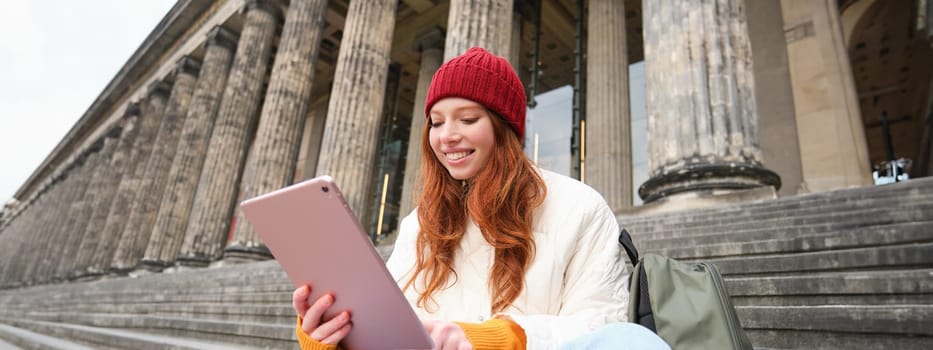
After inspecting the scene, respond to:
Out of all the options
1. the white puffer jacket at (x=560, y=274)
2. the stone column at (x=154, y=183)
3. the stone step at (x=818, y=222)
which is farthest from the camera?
the stone column at (x=154, y=183)

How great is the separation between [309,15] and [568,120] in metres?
8.14

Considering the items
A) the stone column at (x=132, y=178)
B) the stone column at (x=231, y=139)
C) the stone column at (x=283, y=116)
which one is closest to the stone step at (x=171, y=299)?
the stone column at (x=283, y=116)

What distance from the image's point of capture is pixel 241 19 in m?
17.0

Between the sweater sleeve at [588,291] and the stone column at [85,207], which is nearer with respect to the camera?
the sweater sleeve at [588,291]

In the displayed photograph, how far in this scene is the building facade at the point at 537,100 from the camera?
5.71 meters

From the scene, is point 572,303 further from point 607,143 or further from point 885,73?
point 885,73

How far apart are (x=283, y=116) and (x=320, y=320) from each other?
12448 millimetres

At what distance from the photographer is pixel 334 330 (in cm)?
107

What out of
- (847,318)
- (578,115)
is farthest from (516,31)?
(847,318)

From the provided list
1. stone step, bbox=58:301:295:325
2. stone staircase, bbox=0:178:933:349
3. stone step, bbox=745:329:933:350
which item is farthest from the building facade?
stone step, bbox=58:301:295:325

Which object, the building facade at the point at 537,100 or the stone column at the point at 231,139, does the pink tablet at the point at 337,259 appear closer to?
the building facade at the point at 537,100

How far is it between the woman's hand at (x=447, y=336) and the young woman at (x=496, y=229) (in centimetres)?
17

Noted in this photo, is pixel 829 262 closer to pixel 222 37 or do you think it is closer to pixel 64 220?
pixel 222 37

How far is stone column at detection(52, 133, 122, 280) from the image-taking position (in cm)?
2369
